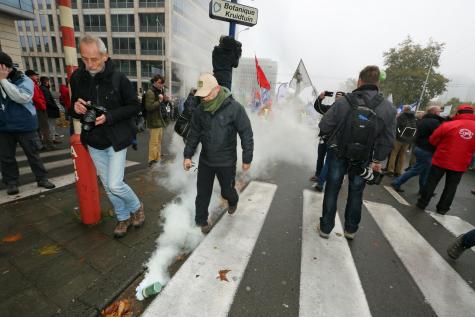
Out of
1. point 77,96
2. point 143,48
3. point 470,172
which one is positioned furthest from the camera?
point 143,48

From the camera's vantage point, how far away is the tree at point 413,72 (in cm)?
3634

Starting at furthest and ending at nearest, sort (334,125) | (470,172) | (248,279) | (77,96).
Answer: (470,172) < (334,125) < (77,96) < (248,279)

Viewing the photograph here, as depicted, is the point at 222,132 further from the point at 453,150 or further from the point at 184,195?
the point at 453,150

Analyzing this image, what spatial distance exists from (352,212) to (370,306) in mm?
1257

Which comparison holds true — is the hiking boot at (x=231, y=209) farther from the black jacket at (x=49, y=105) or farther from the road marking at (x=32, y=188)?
the black jacket at (x=49, y=105)

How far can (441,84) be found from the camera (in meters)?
36.7

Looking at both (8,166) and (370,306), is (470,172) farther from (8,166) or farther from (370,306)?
(8,166)

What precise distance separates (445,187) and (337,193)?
288 centimetres

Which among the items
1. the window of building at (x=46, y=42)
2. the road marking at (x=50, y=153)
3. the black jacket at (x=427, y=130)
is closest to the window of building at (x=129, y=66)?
the window of building at (x=46, y=42)

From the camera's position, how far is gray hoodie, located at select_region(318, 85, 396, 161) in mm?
2951

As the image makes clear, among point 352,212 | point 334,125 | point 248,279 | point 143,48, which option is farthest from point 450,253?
point 143,48

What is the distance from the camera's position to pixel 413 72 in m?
36.3

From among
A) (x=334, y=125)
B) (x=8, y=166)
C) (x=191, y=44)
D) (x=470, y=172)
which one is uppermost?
(x=191, y=44)

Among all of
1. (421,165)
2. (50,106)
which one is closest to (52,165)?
(50,106)
